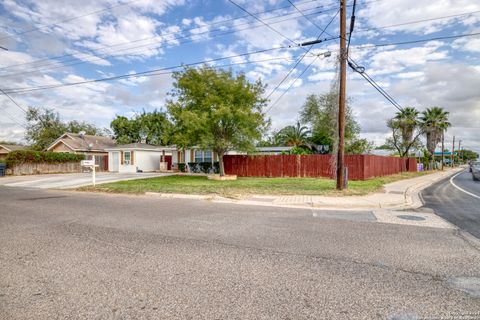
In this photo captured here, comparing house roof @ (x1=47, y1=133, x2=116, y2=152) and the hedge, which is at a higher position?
house roof @ (x1=47, y1=133, x2=116, y2=152)

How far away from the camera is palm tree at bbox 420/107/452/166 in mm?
46250

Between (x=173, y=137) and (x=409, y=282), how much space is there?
61.5 feet

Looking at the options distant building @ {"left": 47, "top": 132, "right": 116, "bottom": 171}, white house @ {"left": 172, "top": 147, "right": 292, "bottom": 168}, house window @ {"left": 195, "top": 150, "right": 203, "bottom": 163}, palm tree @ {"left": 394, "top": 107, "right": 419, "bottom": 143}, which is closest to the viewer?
white house @ {"left": 172, "top": 147, "right": 292, "bottom": 168}

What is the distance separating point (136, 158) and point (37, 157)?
30.8 feet

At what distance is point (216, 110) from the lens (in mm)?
18891

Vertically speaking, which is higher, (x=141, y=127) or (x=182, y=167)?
(x=141, y=127)

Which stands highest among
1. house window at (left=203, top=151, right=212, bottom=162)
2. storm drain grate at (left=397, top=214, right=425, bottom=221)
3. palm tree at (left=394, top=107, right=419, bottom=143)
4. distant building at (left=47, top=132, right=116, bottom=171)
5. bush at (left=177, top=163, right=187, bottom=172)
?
palm tree at (left=394, top=107, right=419, bottom=143)

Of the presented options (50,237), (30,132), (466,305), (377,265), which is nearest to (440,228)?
(377,265)

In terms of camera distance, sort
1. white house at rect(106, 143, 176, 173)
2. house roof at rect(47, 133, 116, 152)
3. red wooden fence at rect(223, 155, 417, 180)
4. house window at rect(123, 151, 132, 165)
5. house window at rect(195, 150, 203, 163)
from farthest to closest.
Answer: house roof at rect(47, 133, 116, 152) → house window at rect(123, 151, 132, 165) → white house at rect(106, 143, 176, 173) → house window at rect(195, 150, 203, 163) → red wooden fence at rect(223, 155, 417, 180)

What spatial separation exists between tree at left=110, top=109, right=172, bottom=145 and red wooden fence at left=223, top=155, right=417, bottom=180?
94.6ft

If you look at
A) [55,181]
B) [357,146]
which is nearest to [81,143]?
[55,181]

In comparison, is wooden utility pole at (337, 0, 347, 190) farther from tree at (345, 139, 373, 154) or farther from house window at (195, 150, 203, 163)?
tree at (345, 139, 373, 154)

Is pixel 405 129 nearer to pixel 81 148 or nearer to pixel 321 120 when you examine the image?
pixel 321 120

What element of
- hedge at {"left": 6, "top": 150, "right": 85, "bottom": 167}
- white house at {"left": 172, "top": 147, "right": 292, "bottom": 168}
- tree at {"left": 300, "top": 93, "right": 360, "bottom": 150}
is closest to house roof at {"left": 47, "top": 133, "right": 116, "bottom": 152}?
hedge at {"left": 6, "top": 150, "right": 85, "bottom": 167}
